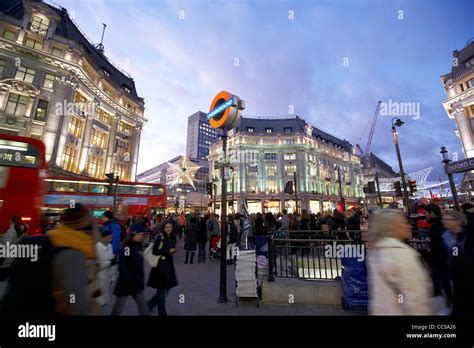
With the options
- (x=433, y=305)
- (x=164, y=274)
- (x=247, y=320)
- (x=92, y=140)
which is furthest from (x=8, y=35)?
(x=433, y=305)

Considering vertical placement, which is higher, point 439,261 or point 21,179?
point 21,179

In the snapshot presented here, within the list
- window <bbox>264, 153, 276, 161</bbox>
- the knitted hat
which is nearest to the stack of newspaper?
the knitted hat

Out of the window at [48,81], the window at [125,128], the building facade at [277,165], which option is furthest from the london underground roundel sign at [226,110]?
the building facade at [277,165]

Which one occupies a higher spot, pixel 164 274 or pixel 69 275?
pixel 69 275

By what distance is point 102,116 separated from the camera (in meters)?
35.3

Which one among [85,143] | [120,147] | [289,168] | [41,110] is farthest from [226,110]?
[289,168]

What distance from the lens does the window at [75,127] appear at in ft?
94.5

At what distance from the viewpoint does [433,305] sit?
2479 mm

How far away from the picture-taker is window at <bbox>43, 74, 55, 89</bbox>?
86.3 ft

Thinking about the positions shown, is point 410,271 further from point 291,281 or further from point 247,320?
point 291,281

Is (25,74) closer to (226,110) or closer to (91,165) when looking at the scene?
(91,165)

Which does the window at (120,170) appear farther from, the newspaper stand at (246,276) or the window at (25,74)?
the newspaper stand at (246,276)

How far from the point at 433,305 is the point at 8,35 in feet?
132

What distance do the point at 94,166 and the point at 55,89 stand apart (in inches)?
450
